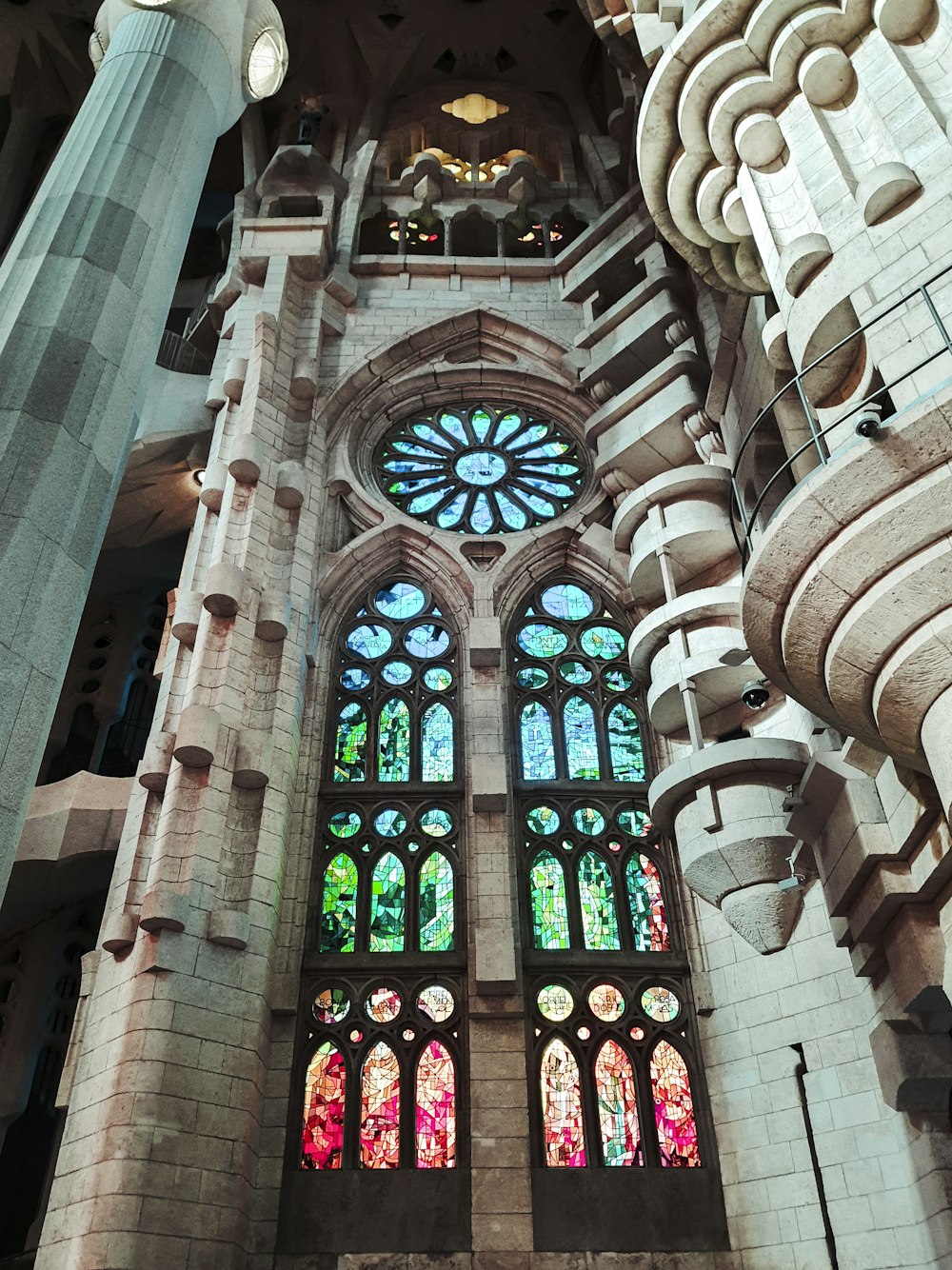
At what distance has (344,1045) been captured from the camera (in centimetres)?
892

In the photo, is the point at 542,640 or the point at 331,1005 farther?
the point at 542,640

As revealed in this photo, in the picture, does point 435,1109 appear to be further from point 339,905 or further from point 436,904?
point 339,905

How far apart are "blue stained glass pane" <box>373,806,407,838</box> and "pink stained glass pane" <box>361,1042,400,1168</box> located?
6.21ft

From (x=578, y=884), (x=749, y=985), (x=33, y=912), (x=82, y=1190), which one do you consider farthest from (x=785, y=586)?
(x=33, y=912)

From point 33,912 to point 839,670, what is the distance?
9.34 metres

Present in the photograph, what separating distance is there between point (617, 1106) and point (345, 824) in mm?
3395

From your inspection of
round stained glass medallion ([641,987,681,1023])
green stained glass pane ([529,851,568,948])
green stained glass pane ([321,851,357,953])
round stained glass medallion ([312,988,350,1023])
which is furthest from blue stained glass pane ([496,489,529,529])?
round stained glass medallion ([312,988,350,1023])

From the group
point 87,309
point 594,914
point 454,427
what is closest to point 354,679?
point 594,914

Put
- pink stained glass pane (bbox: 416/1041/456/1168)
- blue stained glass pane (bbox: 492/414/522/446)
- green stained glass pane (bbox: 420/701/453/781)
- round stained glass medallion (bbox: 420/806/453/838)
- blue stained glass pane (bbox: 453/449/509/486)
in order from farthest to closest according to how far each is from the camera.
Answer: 1. blue stained glass pane (bbox: 492/414/522/446)
2. blue stained glass pane (bbox: 453/449/509/486)
3. green stained glass pane (bbox: 420/701/453/781)
4. round stained glass medallion (bbox: 420/806/453/838)
5. pink stained glass pane (bbox: 416/1041/456/1168)

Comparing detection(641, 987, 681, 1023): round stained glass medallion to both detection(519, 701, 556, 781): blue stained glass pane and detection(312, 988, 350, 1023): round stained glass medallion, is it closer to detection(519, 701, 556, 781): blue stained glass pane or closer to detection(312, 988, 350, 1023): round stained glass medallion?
detection(519, 701, 556, 781): blue stained glass pane

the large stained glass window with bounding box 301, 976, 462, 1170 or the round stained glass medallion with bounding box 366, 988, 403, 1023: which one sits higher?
the round stained glass medallion with bounding box 366, 988, 403, 1023

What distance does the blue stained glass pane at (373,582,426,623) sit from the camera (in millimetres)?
11859

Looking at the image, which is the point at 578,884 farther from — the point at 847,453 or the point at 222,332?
the point at 222,332

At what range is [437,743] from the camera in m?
10.8
